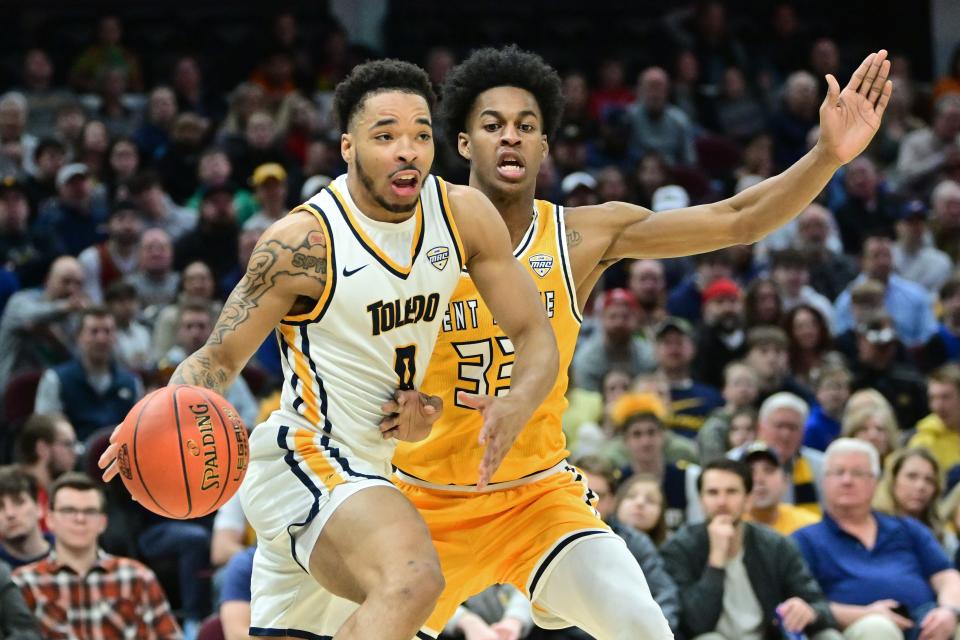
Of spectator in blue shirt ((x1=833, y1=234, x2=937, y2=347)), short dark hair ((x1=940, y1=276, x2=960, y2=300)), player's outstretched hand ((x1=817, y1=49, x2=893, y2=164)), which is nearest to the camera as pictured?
player's outstretched hand ((x1=817, y1=49, x2=893, y2=164))

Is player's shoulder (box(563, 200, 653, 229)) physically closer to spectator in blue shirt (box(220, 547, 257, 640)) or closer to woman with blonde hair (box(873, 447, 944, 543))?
spectator in blue shirt (box(220, 547, 257, 640))

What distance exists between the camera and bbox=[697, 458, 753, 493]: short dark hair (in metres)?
7.94

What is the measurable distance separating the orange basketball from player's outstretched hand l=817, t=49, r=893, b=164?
2.48m

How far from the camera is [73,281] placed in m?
10.4

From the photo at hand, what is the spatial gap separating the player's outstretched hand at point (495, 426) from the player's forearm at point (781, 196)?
4.93ft

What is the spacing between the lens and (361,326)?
4.84m

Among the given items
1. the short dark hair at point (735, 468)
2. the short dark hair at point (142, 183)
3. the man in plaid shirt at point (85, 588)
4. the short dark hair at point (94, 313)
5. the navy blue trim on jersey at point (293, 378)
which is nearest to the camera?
the navy blue trim on jersey at point (293, 378)

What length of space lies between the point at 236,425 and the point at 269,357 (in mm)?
6123

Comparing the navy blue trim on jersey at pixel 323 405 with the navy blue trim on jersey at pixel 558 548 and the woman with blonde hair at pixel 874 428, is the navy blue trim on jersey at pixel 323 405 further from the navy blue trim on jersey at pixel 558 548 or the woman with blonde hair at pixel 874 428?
the woman with blonde hair at pixel 874 428

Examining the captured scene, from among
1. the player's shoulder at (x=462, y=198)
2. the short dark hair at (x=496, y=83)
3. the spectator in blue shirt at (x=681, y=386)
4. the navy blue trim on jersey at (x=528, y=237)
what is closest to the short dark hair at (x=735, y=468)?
the spectator in blue shirt at (x=681, y=386)

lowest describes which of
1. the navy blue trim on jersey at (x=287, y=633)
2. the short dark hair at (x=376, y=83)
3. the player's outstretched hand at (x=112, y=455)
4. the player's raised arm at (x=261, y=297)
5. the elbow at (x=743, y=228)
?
the navy blue trim on jersey at (x=287, y=633)

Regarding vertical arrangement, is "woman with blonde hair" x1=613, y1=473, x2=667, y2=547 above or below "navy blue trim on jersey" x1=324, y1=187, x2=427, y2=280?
below

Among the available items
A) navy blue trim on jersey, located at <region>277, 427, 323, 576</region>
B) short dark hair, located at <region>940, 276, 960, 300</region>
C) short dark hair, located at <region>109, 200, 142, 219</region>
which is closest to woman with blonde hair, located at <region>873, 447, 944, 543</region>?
short dark hair, located at <region>940, 276, 960, 300</region>

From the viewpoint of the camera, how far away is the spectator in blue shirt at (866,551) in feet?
26.9
